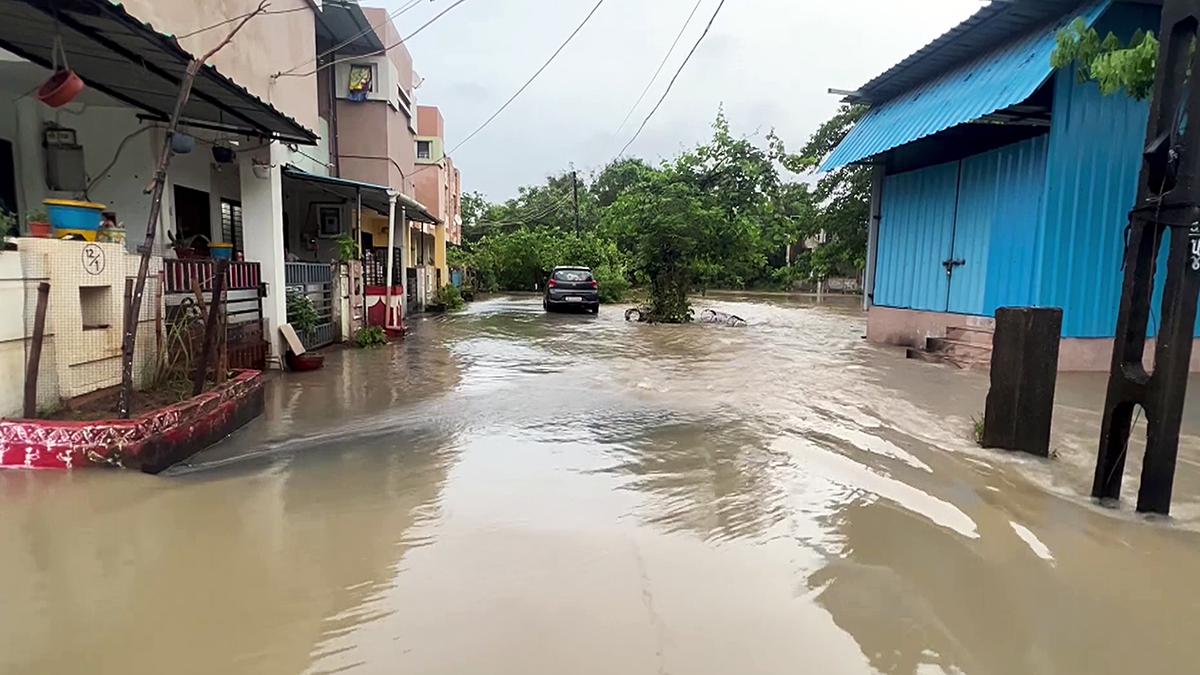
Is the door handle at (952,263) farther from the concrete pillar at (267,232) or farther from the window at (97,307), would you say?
the window at (97,307)

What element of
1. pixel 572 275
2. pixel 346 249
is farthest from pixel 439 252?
pixel 346 249

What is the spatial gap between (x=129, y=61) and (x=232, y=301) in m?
2.92

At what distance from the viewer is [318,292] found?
11039 mm

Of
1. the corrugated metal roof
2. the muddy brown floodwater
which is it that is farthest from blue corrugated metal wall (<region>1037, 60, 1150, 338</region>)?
the muddy brown floodwater

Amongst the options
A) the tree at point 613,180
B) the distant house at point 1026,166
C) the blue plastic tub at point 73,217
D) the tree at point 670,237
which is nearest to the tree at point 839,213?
the tree at point 670,237

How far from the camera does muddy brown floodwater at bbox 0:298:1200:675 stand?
256 centimetres

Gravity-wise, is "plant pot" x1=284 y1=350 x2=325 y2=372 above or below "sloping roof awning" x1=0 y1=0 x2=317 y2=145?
below

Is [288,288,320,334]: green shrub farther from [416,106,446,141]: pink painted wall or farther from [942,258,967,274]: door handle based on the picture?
[416,106,446,141]: pink painted wall

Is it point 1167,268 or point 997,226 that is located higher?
point 997,226

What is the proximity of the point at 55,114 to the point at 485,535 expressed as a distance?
27.2 ft

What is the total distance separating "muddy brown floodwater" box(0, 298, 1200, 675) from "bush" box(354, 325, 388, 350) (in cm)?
553

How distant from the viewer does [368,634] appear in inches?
103

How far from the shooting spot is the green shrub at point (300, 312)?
9.77m

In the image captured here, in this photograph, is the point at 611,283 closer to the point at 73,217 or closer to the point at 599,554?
the point at 73,217
